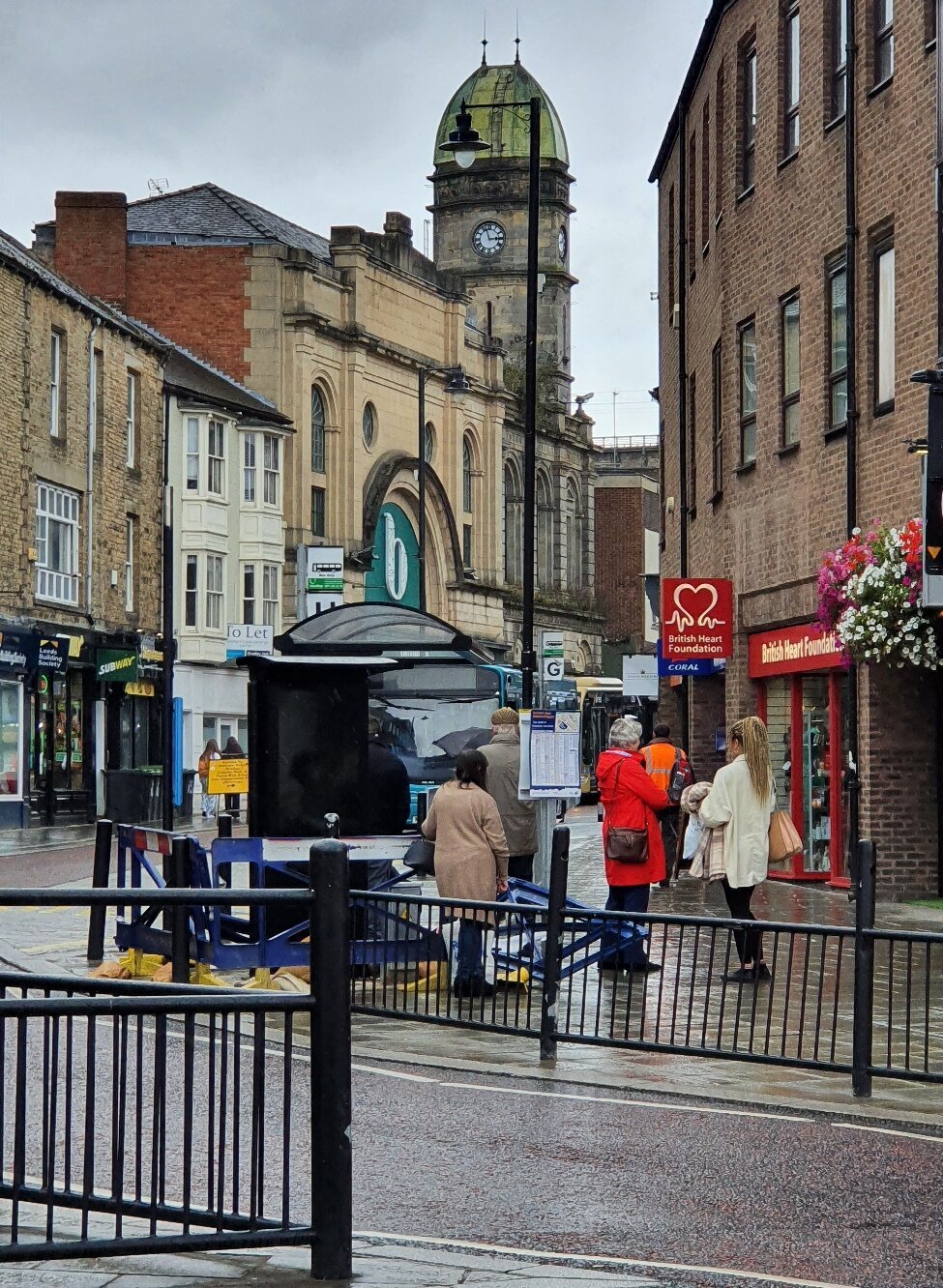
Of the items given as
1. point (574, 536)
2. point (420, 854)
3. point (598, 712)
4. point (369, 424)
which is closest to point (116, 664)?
point (598, 712)

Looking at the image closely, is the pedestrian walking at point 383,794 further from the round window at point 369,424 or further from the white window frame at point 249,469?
the round window at point 369,424

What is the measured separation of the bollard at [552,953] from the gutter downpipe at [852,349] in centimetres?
1121

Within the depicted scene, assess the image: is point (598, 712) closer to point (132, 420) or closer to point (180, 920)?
point (132, 420)

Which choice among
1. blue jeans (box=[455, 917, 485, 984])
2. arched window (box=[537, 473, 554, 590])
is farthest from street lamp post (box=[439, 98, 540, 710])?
arched window (box=[537, 473, 554, 590])

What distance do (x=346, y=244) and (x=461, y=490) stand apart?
13.4 metres

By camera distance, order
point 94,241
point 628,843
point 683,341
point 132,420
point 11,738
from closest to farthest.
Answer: point 628,843 → point 683,341 → point 11,738 → point 132,420 → point 94,241

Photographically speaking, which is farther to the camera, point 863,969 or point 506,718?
point 506,718

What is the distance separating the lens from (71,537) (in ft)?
154

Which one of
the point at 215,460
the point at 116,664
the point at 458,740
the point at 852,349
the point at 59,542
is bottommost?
the point at 458,740

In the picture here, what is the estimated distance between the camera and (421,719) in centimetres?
3644

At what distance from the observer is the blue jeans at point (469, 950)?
12.1 m

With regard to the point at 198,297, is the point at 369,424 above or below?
below

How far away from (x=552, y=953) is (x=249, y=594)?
53.0 metres

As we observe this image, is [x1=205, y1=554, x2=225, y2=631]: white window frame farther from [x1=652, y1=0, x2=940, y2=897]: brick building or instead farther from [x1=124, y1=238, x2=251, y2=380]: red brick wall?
[x1=652, y1=0, x2=940, y2=897]: brick building
